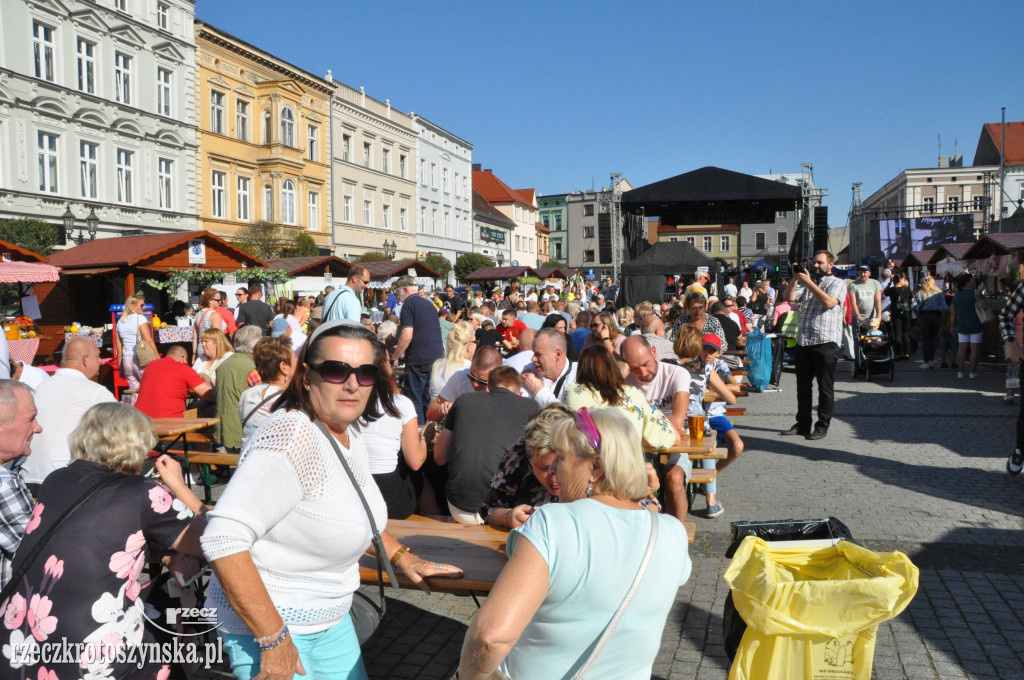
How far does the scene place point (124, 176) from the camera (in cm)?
2784

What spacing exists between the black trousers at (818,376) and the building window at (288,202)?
104 feet

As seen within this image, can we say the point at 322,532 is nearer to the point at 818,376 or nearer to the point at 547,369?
the point at 547,369

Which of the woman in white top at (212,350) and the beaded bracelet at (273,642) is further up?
the woman in white top at (212,350)

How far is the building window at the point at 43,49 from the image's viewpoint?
24156 mm

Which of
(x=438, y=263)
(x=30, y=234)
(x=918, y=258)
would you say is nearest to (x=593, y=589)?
(x=30, y=234)

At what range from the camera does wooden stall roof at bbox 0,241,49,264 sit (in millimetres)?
16295

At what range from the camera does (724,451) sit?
219 inches

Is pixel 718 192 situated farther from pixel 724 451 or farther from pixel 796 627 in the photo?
pixel 796 627

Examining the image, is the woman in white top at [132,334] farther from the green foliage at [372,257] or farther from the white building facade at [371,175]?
the white building facade at [371,175]

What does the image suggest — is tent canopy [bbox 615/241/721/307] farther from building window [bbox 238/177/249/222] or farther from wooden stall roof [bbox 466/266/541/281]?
building window [bbox 238/177/249/222]

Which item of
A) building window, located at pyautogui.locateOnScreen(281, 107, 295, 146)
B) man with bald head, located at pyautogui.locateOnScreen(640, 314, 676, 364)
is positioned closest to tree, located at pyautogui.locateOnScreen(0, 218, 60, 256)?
building window, located at pyautogui.locateOnScreen(281, 107, 295, 146)

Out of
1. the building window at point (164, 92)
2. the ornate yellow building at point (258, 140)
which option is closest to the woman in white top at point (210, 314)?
the building window at point (164, 92)

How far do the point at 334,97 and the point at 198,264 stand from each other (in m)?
25.2

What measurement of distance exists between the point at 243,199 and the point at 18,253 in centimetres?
1853
